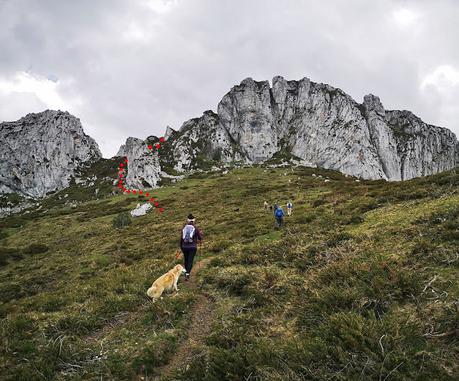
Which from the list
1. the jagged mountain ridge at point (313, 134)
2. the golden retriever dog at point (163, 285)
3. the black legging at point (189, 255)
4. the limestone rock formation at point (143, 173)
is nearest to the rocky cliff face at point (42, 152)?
the jagged mountain ridge at point (313, 134)

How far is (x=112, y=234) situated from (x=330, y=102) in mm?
149922

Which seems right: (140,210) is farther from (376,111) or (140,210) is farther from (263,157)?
(376,111)

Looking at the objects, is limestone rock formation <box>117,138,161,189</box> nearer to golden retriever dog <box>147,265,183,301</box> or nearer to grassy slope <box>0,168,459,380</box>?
grassy slope <box>0,168,459,380</box>

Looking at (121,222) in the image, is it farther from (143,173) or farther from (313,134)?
(313,134)

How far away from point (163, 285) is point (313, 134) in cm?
15438

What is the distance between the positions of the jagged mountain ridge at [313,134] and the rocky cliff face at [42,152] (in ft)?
158

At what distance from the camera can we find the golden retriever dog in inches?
413

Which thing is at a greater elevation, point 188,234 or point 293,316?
point 188,234

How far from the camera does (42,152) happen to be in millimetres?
156125

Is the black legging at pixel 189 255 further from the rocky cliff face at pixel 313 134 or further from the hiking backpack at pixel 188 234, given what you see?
the rocky cliff face at pixel 313 134

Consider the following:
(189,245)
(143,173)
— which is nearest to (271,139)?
(143,173)

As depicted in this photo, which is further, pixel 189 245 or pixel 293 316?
pixel 189 245

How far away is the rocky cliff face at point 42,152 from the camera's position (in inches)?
5812

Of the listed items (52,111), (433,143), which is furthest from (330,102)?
(52,111)
